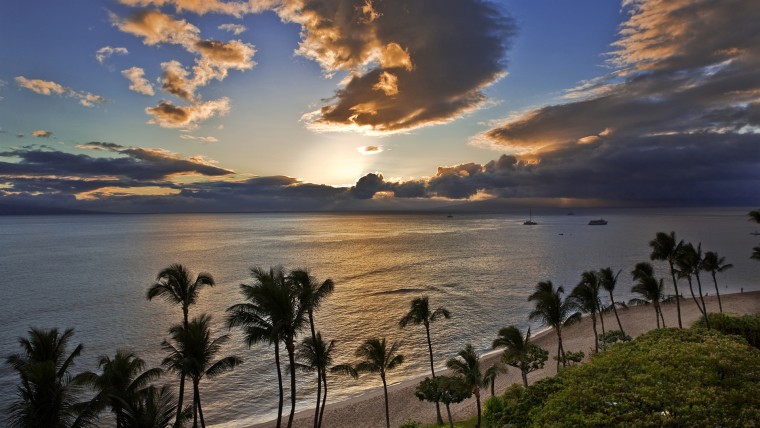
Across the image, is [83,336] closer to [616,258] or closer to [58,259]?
[58,259]

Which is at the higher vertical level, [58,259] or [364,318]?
[58,259]

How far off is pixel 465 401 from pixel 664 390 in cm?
2446

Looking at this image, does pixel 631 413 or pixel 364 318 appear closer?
pixel 631 413

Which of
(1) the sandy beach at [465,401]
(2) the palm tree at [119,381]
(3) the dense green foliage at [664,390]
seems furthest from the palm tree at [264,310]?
(1) the sandy beach at [465,401]

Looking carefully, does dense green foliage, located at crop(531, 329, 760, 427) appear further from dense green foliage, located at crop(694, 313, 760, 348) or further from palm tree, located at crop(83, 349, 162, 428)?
palm tree, located at crop(83, 349, 162, 428)

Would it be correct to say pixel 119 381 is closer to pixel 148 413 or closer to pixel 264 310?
pixel 148 413

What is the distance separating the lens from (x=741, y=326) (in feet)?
116

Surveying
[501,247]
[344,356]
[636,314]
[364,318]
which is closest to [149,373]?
[344,356]

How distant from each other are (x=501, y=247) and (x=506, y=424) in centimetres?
15951

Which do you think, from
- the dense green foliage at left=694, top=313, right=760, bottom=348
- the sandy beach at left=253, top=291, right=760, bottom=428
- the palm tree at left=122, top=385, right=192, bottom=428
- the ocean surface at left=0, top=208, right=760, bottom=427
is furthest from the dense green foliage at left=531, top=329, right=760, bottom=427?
the ocean surface at left=0, top=208, right=760, bottom=427

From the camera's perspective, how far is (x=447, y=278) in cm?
10200

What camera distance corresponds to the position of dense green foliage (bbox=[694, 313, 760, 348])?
33.7 meters

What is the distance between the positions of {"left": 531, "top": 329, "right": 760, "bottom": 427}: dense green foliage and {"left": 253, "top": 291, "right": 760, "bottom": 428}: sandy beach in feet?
57.8

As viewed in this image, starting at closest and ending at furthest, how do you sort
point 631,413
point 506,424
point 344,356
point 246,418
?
point 631,413
point 506,424
point 246,418
point 344,356
